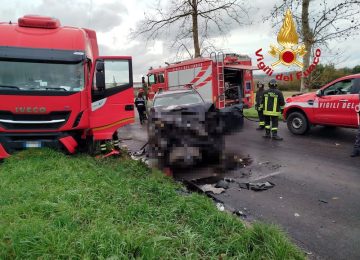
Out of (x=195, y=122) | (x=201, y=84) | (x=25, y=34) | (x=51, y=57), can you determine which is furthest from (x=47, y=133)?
(x=201, y=84)

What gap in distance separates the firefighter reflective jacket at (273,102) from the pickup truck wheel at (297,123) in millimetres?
844

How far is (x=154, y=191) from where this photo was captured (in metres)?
4.77

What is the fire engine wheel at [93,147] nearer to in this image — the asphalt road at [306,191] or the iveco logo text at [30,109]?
the iveco logo text at [30,109]

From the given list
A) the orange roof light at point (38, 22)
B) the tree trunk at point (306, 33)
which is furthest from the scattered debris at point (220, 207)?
the tree trunk at point (306, 33)

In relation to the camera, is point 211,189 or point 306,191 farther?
point 211,189

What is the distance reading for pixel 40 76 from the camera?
22.6 ft

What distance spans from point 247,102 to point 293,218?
1138 cm

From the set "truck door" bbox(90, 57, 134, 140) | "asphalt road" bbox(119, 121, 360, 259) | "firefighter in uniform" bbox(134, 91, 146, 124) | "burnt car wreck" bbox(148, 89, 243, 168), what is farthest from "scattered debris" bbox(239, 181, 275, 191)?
"firefighter in uniform" bbox(134, 91, 146, 124)

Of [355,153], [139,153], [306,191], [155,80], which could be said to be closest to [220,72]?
[155,80]

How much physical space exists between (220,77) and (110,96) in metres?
7.13

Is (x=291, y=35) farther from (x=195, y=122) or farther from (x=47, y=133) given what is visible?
(x=47, y=133)

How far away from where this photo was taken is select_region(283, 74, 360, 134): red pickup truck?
8.38 metres

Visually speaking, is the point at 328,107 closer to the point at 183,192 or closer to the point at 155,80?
the point at 183,192

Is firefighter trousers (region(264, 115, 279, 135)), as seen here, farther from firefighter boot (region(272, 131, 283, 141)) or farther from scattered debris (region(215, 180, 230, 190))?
scattered debris (region(215, 180, 230, 190))
